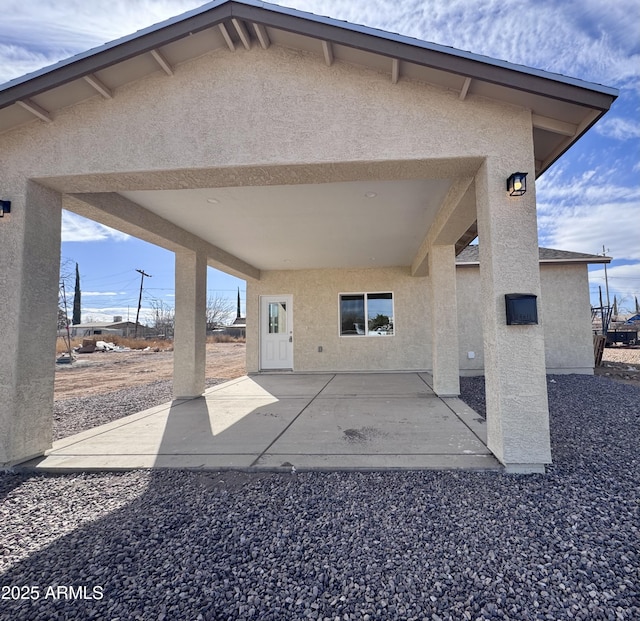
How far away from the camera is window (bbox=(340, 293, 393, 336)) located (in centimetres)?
1012

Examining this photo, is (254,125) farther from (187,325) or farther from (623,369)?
(623,369)

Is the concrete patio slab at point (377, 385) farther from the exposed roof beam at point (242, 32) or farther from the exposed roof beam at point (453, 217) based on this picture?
the exposed roof beam at point (242, 32)

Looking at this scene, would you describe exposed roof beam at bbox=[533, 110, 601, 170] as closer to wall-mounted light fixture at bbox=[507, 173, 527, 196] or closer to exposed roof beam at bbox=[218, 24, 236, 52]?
wall-mounted light fixture at bbox=[507, 173, 527, 196]

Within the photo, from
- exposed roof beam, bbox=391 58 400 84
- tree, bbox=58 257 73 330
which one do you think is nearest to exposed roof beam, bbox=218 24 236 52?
exposed roof beam, bbox=391 58 400 84

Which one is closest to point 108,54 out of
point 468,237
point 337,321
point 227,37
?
point 227,37

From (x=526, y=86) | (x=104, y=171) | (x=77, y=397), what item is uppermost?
(x=526, y=86)

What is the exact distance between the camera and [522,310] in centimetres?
310

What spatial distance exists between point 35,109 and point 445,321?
6350mm

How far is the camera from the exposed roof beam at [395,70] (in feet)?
10.3

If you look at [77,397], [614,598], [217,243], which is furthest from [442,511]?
[77,397]

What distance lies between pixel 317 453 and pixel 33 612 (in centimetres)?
237

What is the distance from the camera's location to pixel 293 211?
543cm

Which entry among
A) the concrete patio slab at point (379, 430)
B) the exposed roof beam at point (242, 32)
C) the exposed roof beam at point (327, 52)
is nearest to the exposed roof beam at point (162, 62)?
the exposed roof beam at point (242, 32)

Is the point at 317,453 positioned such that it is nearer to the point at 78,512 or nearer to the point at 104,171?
the point at 78,512
